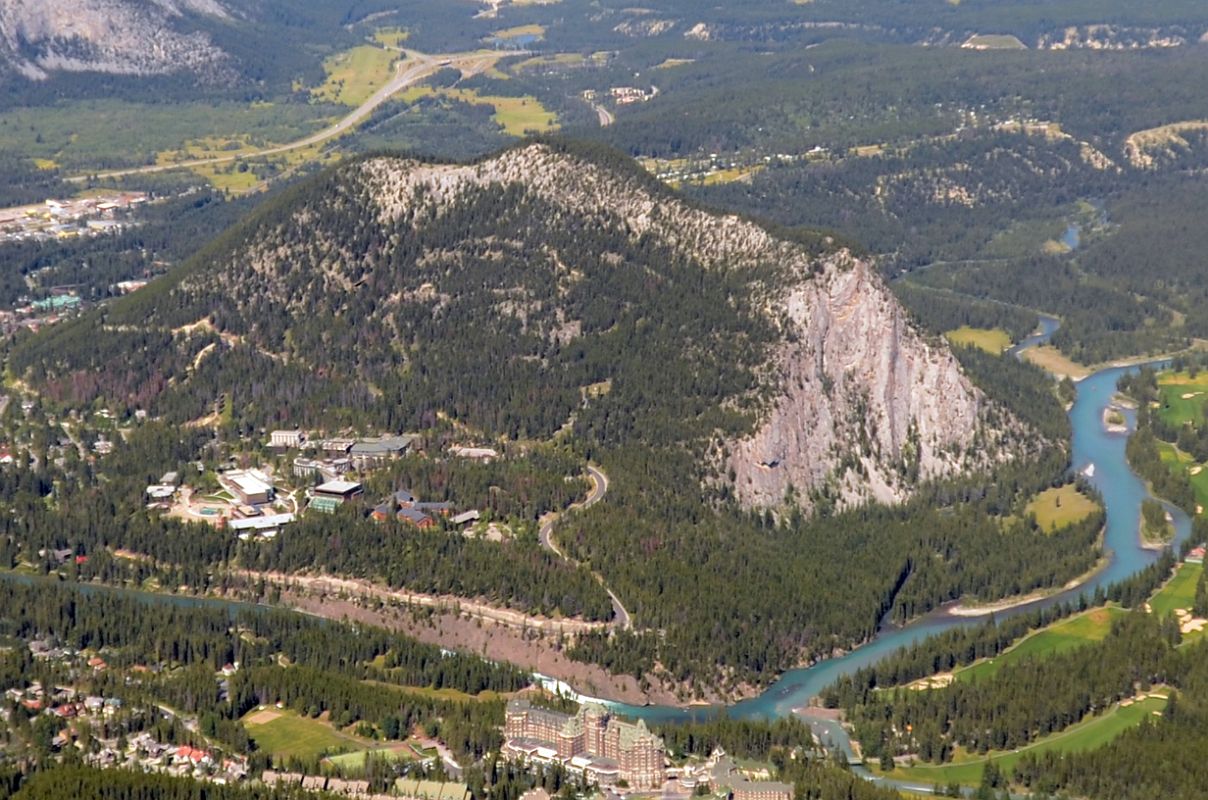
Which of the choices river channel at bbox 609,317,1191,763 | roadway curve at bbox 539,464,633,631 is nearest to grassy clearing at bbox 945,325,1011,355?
river channel at bbox 609,317,1191,763

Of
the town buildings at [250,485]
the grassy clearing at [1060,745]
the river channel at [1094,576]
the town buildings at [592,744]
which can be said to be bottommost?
the river channel at [1094,576]

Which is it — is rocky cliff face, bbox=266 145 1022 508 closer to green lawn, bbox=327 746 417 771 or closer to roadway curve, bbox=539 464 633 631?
roadway curve, bbox=539 464 633 631


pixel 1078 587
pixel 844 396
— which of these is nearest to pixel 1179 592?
pixel 1078 587

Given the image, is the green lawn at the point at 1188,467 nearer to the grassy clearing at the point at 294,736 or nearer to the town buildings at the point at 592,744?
the town buildings at the point at 592,744

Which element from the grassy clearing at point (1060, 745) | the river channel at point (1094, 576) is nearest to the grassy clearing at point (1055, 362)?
the river channel at point (1094, 576)

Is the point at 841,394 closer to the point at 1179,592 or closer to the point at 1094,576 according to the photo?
the point at 1094,576

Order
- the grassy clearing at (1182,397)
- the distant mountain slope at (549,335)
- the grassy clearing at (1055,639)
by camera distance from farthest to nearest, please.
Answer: the grassy clearing at (1182,397) → the distant mountain slope at (549,335) → the grassy clearing at (1055,639)
